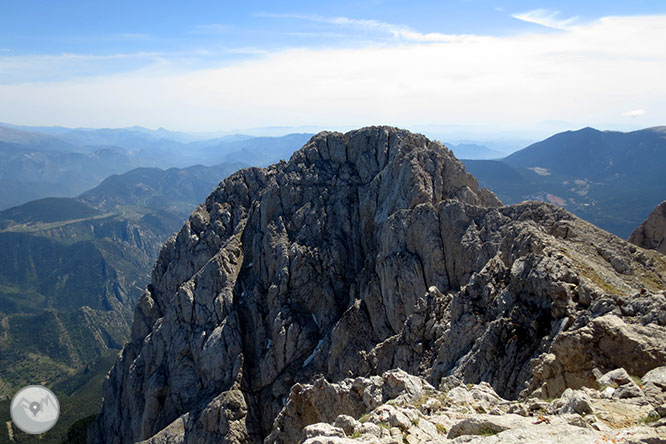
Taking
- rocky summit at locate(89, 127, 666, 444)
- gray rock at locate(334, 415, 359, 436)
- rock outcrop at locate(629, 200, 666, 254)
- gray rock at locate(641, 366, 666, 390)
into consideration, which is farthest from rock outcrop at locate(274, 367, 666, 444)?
rock outcrop at locate(629, 200, 666, 254)

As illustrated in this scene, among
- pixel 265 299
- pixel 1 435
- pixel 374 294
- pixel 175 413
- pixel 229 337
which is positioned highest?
pixel 374 294

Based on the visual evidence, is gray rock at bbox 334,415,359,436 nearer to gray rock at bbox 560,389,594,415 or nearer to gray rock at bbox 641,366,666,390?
gray rock at bbox 560,389,594,415

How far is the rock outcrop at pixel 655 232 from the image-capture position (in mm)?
72456

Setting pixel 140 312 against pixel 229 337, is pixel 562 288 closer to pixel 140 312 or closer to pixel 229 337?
pixel 229 337

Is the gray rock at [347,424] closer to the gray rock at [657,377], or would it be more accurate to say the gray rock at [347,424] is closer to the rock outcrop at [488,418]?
the rock outcrop at [488,418]

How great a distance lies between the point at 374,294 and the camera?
6544 centimetres

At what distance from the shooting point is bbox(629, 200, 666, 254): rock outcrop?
7246 cm

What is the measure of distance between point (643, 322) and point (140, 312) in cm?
9864

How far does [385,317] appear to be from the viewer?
63312 millimetres

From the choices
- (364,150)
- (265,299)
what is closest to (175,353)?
(265,299)

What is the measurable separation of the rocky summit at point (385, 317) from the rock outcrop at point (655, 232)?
2961 cm

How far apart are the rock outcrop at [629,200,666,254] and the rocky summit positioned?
2961 cm

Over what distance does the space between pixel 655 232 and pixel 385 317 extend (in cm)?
5361

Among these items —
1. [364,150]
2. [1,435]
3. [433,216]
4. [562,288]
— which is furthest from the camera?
[1,435]
